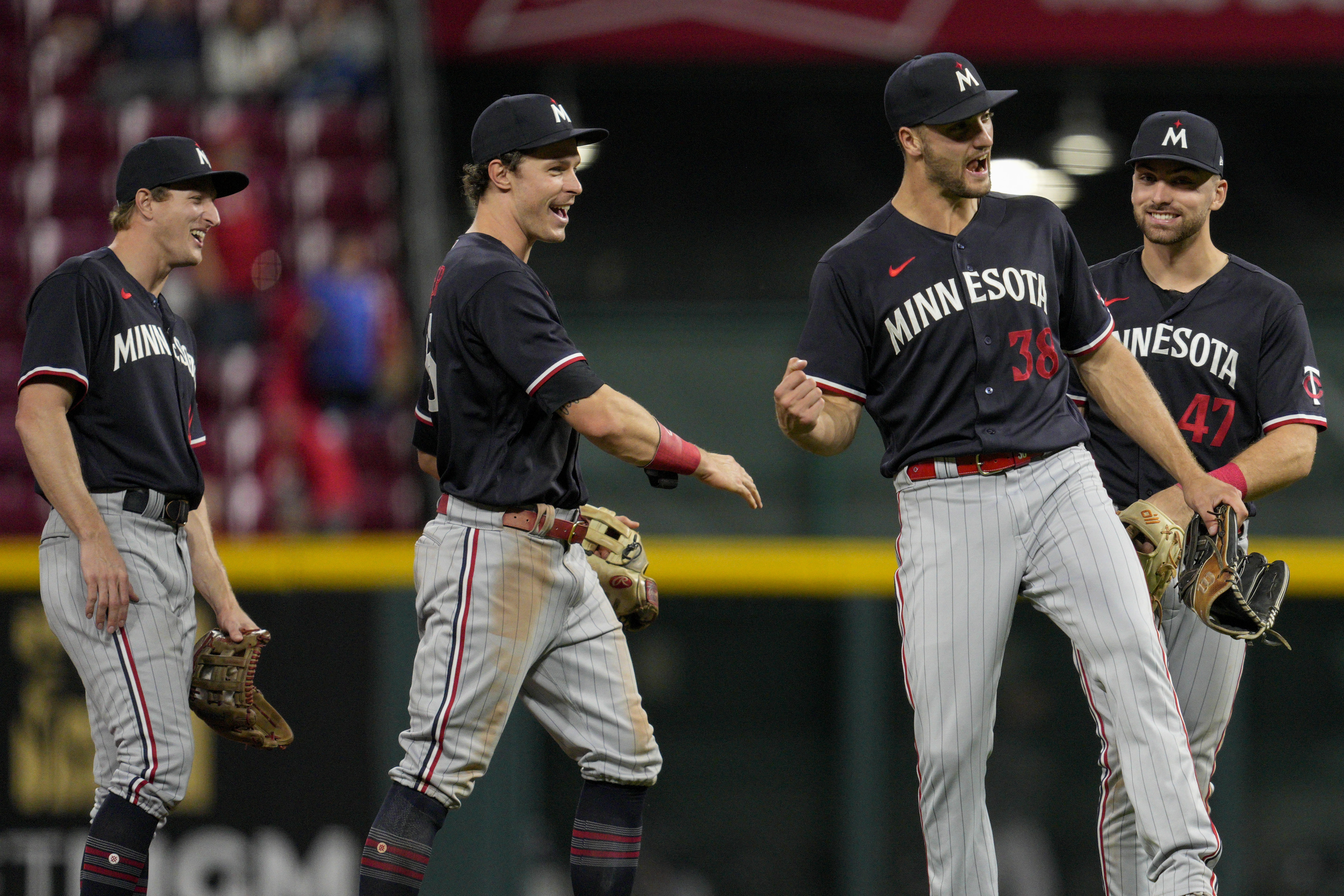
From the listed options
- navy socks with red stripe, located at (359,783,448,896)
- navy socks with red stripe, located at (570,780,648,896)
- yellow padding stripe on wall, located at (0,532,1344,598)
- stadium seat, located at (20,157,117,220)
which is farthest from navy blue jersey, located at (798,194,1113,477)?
stadium seat, located at (20,157,117,220)

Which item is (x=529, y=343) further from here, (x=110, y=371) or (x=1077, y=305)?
(x=1077, y=305)

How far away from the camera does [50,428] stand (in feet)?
12.5

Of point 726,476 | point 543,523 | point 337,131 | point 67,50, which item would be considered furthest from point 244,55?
point 726,476

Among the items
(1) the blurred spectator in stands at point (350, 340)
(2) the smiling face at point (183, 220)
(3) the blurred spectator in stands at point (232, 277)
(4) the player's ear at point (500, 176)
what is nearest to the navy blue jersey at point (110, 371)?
(2) the smiling face at point (183, 220)

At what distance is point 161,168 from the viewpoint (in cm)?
404

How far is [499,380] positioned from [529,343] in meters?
0.15

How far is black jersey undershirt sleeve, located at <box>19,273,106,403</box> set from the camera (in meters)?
3.85

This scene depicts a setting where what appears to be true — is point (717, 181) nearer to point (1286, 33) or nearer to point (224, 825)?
point (1286, 33)

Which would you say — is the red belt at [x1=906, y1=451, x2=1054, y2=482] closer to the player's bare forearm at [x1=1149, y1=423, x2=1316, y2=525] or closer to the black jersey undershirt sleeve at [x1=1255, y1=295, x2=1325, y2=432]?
the player's bare forearm at [x1=1149, y1=423, x2=1316, y2=525]

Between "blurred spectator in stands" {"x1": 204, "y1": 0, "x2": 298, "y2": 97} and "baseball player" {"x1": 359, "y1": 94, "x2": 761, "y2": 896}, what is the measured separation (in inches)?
274

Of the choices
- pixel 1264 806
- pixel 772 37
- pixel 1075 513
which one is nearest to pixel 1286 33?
pixel 772 37

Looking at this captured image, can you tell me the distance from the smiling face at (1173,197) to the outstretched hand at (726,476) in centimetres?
120

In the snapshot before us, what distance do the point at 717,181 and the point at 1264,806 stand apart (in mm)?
5896

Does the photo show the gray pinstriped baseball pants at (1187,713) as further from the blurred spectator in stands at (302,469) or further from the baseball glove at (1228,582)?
the blurred spectator in stands at (302,469)
